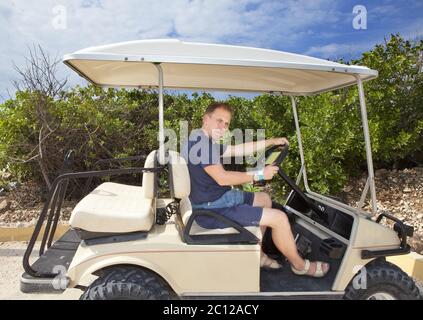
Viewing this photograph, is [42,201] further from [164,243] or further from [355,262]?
[355,262]

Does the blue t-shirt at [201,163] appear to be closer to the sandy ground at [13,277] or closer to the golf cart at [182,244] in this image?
the golf cart at [182,244]

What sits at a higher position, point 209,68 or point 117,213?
point 209,68

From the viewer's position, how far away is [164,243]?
2.15 meters

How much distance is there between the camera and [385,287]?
230 centimetres

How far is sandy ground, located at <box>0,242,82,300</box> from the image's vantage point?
10.2 ft

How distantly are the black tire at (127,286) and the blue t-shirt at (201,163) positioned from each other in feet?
1.82

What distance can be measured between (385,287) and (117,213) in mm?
1561

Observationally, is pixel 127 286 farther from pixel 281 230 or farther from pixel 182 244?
pixel 281 230

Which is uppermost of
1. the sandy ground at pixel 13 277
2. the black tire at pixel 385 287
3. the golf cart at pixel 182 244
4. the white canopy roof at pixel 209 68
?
the white canopy roof at pixel 209 68

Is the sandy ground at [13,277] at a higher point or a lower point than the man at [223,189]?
lower

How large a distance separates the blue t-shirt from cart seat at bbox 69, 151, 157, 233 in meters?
0.23

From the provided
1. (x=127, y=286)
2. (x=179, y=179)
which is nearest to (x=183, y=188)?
(x=179, y=179)

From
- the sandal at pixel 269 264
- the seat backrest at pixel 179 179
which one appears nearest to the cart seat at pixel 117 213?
the seat backrest at pixel 179 179

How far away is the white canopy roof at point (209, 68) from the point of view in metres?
2.08
